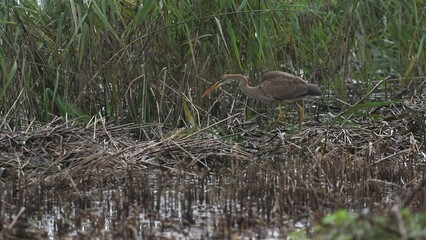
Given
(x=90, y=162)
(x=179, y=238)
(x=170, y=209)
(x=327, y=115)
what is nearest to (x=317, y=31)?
(x=327, y=115)

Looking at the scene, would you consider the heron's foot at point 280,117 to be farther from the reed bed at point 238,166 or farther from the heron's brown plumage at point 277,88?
the reed bed at point 238,166

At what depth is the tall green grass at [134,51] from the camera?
812 cm

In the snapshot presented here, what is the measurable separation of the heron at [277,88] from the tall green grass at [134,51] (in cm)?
21

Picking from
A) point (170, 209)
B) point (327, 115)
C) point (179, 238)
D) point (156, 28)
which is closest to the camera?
point (179, 238)

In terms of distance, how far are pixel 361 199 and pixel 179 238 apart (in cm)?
136

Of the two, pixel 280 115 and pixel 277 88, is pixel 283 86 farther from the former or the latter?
pixel 280 115

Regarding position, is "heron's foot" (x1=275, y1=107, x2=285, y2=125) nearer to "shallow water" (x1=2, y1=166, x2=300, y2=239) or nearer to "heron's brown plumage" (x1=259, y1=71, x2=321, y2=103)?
"heron's brown plumage" (x1=259, y1=71, x2=321, y2=103)

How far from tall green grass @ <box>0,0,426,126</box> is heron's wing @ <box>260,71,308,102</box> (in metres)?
0.23

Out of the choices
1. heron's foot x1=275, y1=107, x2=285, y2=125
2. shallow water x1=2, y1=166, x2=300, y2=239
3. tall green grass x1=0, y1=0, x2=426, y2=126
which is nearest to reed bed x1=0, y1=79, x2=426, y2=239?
shallow water x1=2, y1=166, x2=300, y2=239

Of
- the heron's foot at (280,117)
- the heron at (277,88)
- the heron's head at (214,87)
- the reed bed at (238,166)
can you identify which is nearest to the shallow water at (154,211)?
the reed bed at (238,166)

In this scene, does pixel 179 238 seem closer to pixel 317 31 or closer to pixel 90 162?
pixel 90 162

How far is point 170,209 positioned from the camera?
6.00 m

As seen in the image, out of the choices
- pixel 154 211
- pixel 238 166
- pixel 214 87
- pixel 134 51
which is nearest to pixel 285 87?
pixel 214 87

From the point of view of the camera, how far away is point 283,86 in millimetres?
8750
